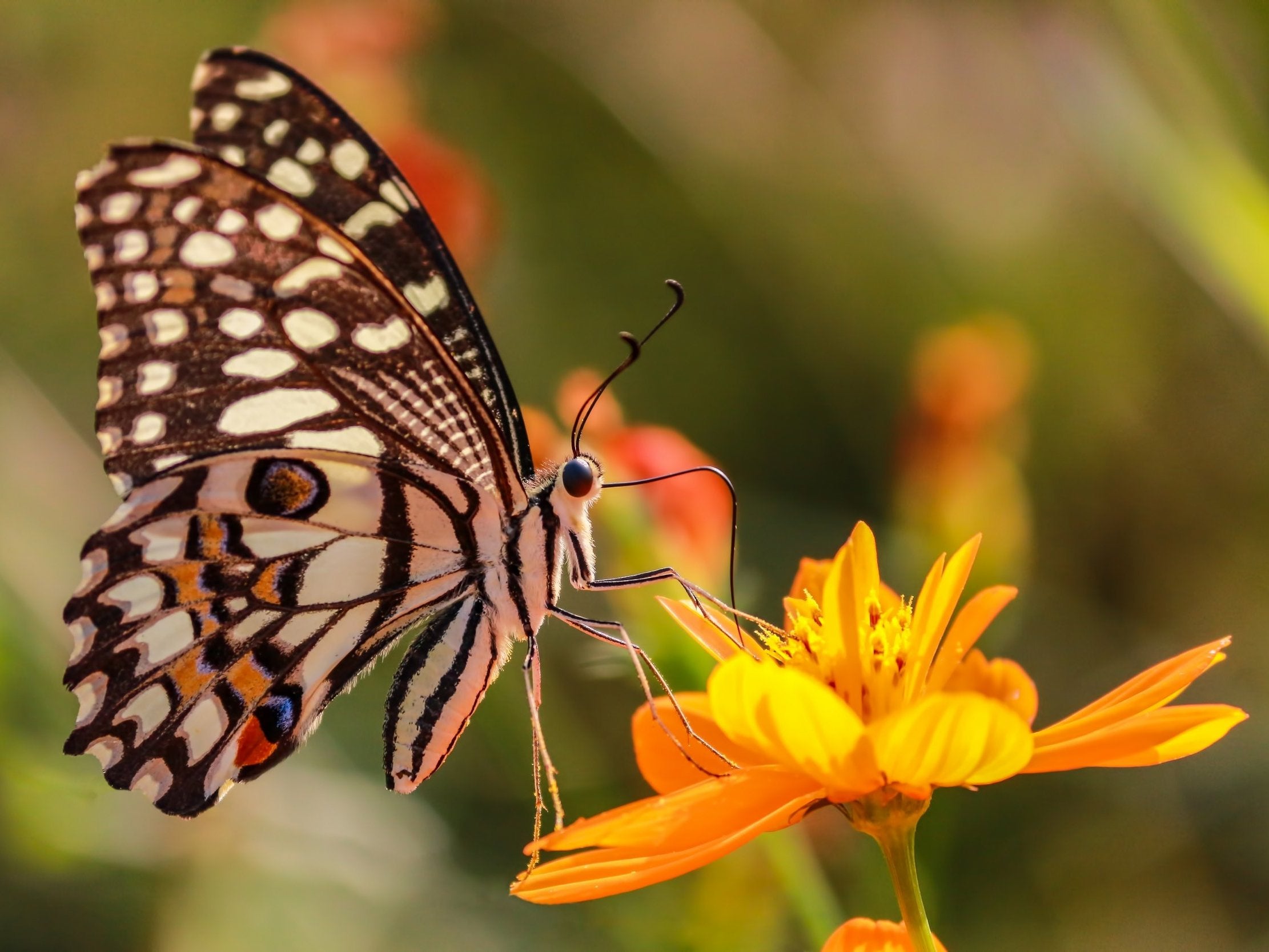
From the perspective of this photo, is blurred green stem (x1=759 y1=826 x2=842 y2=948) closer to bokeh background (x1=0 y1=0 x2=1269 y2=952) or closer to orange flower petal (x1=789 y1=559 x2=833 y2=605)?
bokeh background (x1=0 y1=0 x2=1269 y2=952)

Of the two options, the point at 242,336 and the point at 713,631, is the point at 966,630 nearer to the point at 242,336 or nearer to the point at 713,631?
the point at 713,631

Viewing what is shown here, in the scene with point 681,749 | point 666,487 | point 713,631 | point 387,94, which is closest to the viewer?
point 681,749

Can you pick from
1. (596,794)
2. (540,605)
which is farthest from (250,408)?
(596,794)

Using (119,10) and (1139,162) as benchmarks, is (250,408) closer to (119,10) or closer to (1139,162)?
(1139,162)

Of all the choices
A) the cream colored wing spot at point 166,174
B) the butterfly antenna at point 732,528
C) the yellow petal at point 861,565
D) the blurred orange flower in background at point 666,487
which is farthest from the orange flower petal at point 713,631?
the cream colored wing spot at point 166,174

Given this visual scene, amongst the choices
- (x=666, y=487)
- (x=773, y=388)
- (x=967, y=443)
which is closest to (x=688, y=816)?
(x=666, y=487)
